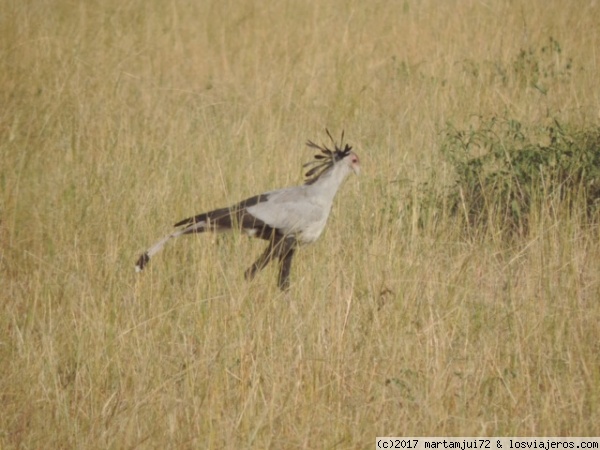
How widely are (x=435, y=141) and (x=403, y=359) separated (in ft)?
8.72

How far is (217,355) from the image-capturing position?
3.49 meters

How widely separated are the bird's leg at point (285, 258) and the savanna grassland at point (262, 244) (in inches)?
3.4

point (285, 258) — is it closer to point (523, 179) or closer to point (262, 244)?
point (262, 244)

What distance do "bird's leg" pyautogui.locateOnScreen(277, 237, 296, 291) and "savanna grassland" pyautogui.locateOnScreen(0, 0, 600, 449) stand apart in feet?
0.28

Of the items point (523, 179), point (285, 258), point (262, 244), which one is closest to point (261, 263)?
point (285, 258)

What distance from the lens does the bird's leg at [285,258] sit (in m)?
4.32

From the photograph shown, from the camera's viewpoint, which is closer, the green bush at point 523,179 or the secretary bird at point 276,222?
the secretary bird at point 276,222

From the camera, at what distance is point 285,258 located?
174 inches

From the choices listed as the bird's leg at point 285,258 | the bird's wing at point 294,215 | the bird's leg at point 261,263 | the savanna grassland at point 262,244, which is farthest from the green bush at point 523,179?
the bird's leg at point 261,263

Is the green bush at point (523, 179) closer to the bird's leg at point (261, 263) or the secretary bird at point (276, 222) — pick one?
the secretary bird at point (276, 222)

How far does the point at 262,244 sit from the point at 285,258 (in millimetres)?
606

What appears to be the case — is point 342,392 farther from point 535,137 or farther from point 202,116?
point 202,116

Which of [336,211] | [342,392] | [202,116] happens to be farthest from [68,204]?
[342,392]

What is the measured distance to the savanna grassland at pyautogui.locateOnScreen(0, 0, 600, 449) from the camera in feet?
10.5
